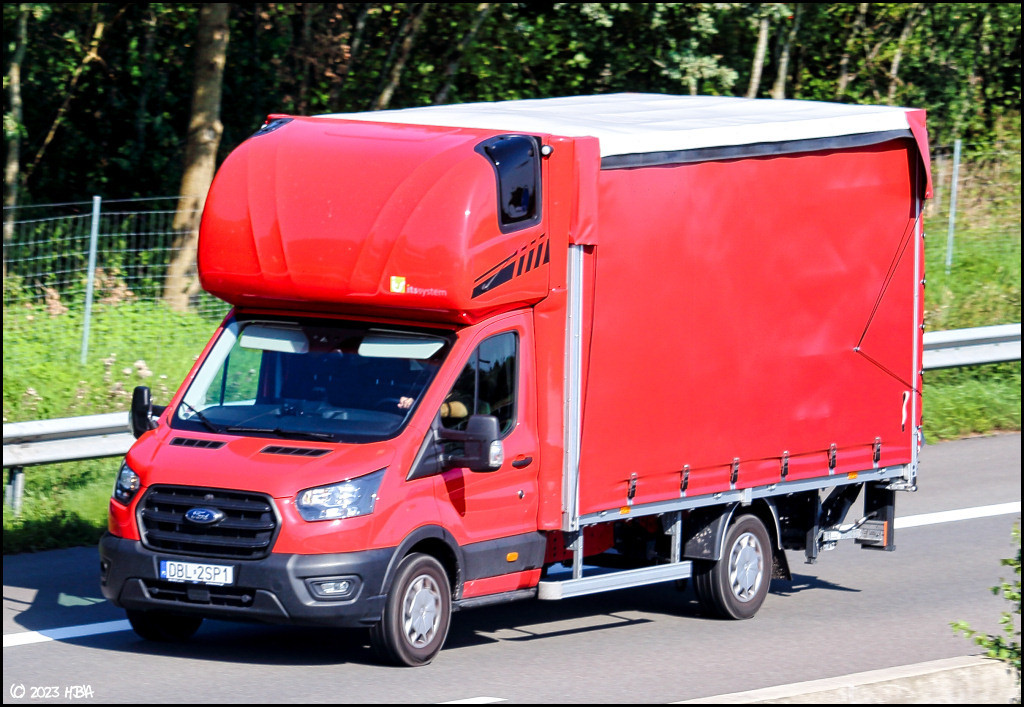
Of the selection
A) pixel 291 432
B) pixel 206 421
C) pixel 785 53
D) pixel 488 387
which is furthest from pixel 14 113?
pixel 488 387

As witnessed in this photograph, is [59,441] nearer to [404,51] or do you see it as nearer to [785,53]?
[404,51]

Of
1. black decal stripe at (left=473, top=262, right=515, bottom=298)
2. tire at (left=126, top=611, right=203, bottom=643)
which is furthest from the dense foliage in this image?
tire at (left=126, top=611, right=203, bottom=643)

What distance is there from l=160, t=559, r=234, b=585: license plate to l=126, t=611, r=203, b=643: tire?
653 mm

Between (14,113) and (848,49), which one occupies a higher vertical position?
(848,49)

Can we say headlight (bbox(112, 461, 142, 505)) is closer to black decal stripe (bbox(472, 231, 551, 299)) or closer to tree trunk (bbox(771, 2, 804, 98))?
black decal stripe (bbox(472, 231, 551, 299))

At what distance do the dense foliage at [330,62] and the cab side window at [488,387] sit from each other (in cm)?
1258

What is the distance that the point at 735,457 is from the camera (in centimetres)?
1038

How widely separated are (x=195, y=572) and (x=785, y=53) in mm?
16748

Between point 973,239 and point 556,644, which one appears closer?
point 556,644

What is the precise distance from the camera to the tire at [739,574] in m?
10.5

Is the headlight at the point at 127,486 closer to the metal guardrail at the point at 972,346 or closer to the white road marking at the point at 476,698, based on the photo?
the white road marking at the point at 476,698

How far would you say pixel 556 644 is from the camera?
970cm

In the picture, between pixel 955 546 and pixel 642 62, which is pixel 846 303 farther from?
pixel 642 62

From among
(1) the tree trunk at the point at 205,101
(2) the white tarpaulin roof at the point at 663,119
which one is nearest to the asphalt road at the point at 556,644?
(2) the white tarpaulin roof at the point at 663,119
